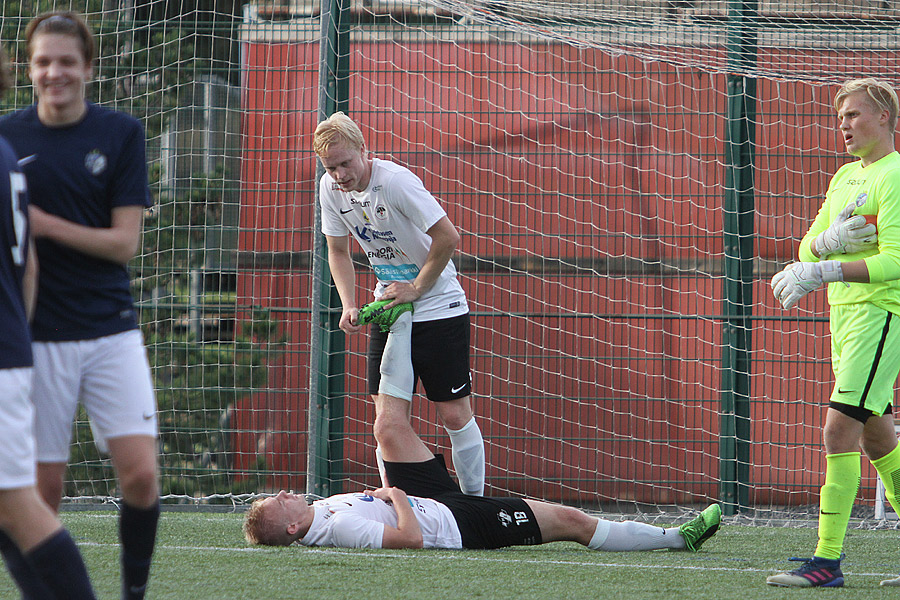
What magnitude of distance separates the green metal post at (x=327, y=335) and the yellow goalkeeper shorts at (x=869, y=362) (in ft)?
10.8

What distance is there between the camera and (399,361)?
467 cm

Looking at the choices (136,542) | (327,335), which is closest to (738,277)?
(327,335)

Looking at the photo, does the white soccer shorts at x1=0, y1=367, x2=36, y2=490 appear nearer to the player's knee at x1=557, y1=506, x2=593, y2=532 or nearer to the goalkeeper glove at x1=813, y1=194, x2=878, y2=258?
the player's knee at x1=557, y1=506, x2=593, y2=532

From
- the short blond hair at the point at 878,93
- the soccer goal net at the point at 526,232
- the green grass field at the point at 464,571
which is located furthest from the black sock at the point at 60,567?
the soccer goal net at the point at 526,232

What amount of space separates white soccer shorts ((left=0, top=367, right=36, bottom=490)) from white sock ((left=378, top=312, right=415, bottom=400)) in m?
2.60

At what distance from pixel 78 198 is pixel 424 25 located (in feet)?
13.3

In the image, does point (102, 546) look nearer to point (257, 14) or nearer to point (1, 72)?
point (1, 72)

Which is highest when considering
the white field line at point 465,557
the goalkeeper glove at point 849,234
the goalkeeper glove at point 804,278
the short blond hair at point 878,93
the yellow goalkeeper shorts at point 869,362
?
the short blond hair at point 878,93

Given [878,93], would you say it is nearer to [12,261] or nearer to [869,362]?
[869,362]

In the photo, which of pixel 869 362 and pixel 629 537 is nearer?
pixel 869 362

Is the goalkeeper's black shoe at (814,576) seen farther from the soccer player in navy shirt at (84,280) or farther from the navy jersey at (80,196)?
the navy jersey at (80,196)

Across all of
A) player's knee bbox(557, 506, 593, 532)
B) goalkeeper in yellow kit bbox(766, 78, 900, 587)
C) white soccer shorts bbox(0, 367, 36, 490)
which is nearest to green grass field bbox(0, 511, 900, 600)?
player's knee bbox(557, 506, 593, 532)

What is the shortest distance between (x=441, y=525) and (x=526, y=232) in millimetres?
2558

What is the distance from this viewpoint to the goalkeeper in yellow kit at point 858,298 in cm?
364
